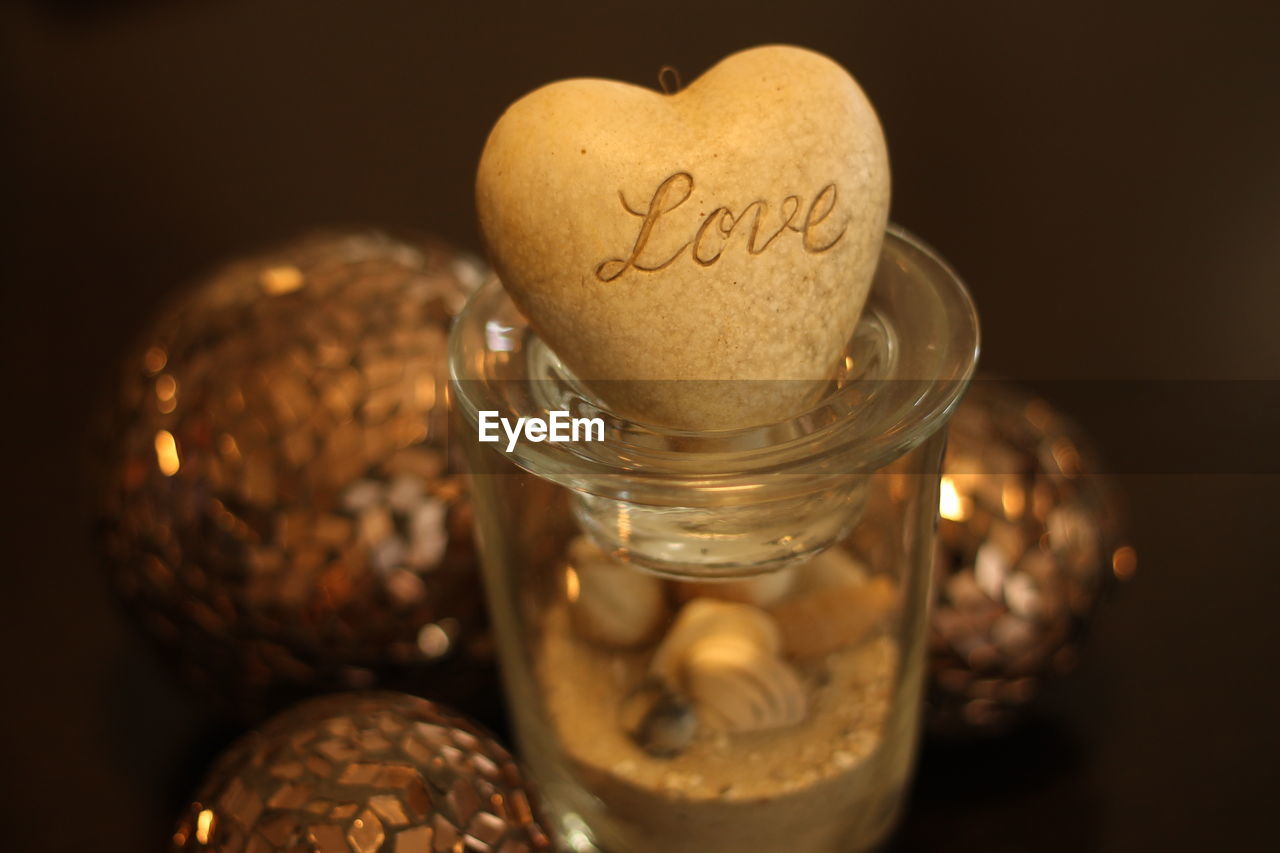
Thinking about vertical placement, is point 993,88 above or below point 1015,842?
above

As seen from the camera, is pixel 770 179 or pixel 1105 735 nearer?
pixel 770 179

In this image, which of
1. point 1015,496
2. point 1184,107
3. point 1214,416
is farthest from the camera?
point 1184,107

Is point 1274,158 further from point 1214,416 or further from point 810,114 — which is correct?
point 810,114

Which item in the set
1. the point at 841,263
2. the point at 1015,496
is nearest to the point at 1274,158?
the point at 1015,496

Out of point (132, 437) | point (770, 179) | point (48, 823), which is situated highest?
point (770, 179)

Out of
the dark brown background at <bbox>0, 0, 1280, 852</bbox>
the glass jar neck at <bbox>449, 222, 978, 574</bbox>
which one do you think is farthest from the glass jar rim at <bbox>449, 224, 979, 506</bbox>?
the dark brown background at <bbox>0, 0, 1280, 852</bbox>

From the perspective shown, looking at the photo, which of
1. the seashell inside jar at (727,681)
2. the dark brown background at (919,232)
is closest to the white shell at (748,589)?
the seashell inside jar at (727,681)
